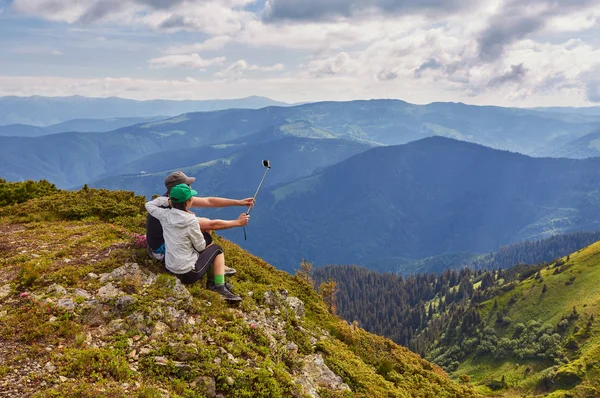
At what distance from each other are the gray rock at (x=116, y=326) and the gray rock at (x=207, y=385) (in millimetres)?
2885

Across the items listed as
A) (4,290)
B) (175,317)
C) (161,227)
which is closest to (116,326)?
(175,317)

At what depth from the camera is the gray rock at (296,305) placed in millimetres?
17484

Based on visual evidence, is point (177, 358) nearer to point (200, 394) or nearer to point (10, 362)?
point (200, 394)

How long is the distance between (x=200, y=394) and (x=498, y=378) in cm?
13719

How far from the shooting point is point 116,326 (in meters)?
10.7

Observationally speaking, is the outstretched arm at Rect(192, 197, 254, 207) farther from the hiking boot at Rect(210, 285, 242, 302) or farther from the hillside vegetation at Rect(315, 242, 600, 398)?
the hillside vegetation at Rect(315, 242, 600, 398)

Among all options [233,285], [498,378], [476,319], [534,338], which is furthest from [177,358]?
[476,319]

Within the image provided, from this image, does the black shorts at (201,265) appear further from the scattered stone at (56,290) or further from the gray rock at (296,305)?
the gray rock at (296,305)

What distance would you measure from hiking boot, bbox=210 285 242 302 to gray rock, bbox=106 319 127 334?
3.66m

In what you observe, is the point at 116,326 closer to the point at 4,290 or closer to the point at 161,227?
the point at 161,227

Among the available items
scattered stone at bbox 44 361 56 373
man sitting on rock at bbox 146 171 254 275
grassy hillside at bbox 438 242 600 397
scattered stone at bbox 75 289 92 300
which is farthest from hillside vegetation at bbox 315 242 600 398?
scattered stone at bbox 44 361 56 373

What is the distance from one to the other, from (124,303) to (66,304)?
1633 mm


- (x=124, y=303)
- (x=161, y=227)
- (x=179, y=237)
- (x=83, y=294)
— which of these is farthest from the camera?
(x=161, y=227)

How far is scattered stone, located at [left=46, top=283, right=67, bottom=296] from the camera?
37.4ft
